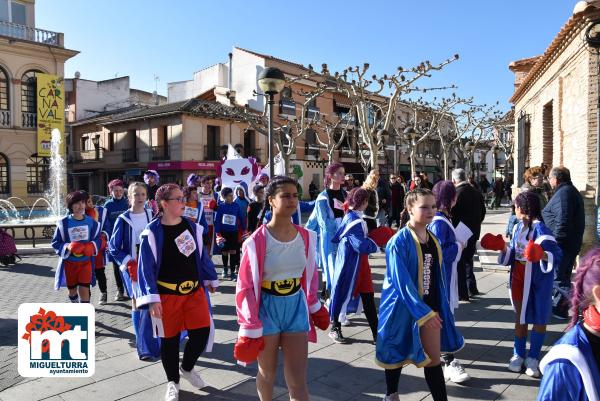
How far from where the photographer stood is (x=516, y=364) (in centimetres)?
428

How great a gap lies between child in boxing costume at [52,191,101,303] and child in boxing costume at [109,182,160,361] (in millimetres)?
909

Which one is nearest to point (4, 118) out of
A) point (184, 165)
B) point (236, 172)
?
point (184, 165)

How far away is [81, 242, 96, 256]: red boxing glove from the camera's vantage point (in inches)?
223

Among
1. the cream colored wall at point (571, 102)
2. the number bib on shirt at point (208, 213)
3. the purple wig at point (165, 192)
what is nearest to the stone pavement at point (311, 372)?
the purple wig at point (165, 192)

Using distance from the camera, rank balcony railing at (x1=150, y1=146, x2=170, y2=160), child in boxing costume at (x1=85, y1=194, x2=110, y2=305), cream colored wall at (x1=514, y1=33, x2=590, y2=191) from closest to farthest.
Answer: child in boxing costume at (x1=85, y1=194, x2=110, y2=305), cream colored wall at (x1=514, y1=33, x2=590, y2=191), balcony railing at (x1=150, y1=146, x2=170, y2=160)

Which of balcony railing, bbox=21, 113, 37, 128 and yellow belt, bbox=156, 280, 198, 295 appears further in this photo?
balcony railing, bbox=21, 113, 37, 128

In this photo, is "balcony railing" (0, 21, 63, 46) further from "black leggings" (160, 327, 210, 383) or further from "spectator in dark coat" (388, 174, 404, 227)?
"black leggings" (160, 327, 210, 383)

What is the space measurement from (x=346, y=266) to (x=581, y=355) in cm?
321

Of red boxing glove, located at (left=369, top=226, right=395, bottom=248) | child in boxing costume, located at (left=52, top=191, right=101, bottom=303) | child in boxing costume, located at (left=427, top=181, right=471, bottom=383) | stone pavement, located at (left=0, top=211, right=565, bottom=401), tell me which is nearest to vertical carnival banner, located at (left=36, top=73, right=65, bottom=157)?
stone pavement, located at (left=0, top=211, right=565, bottom=401)

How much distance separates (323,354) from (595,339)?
10.7ft

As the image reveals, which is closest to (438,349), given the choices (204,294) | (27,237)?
(204,294)

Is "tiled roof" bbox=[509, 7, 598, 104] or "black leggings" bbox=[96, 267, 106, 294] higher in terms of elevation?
"tiled roof" bbox=[509, 7, 598, 104]

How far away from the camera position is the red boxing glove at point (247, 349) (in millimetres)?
2879

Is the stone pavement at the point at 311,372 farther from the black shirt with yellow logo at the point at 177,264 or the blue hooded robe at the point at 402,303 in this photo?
the black shirt with yellow logo at the point at 177,264
